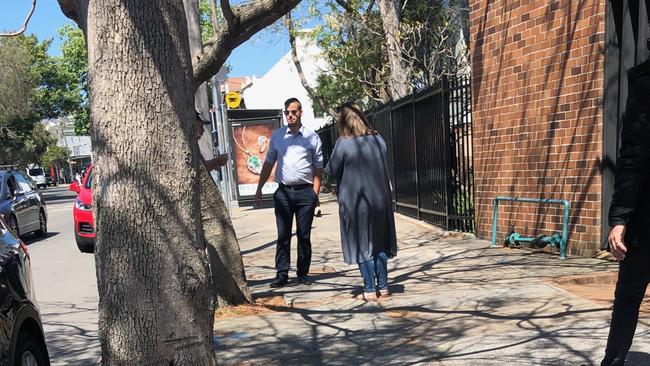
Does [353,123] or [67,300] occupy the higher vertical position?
[353,123]

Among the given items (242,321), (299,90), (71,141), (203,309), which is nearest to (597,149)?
(242,321)

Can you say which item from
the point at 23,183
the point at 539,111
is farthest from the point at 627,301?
the point at 23,183

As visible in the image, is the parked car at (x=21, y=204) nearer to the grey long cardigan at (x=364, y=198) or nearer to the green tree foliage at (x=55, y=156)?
the grey long cardigan at (x=364, y=198)

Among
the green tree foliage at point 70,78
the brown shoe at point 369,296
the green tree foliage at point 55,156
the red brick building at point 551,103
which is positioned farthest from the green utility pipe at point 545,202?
the green tree foliage at point 55,156

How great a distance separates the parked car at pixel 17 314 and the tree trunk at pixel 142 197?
902 millimetres

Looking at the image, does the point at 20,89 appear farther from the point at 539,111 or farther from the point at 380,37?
the point at 539,111

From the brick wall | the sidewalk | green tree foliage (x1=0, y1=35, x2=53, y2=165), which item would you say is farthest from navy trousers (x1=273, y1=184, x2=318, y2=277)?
green tree foliage (x1=0, y1=35, x2=53, y2=165)

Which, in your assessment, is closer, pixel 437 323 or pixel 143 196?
pixel 143 196

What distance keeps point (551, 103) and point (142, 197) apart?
5526 millimetres

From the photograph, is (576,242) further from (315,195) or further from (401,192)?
(401,192)

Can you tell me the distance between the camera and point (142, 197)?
2.28 m

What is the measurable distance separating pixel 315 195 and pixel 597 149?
3.07 meters

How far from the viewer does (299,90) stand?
4344 cm

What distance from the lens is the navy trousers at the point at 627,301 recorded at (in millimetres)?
2887
